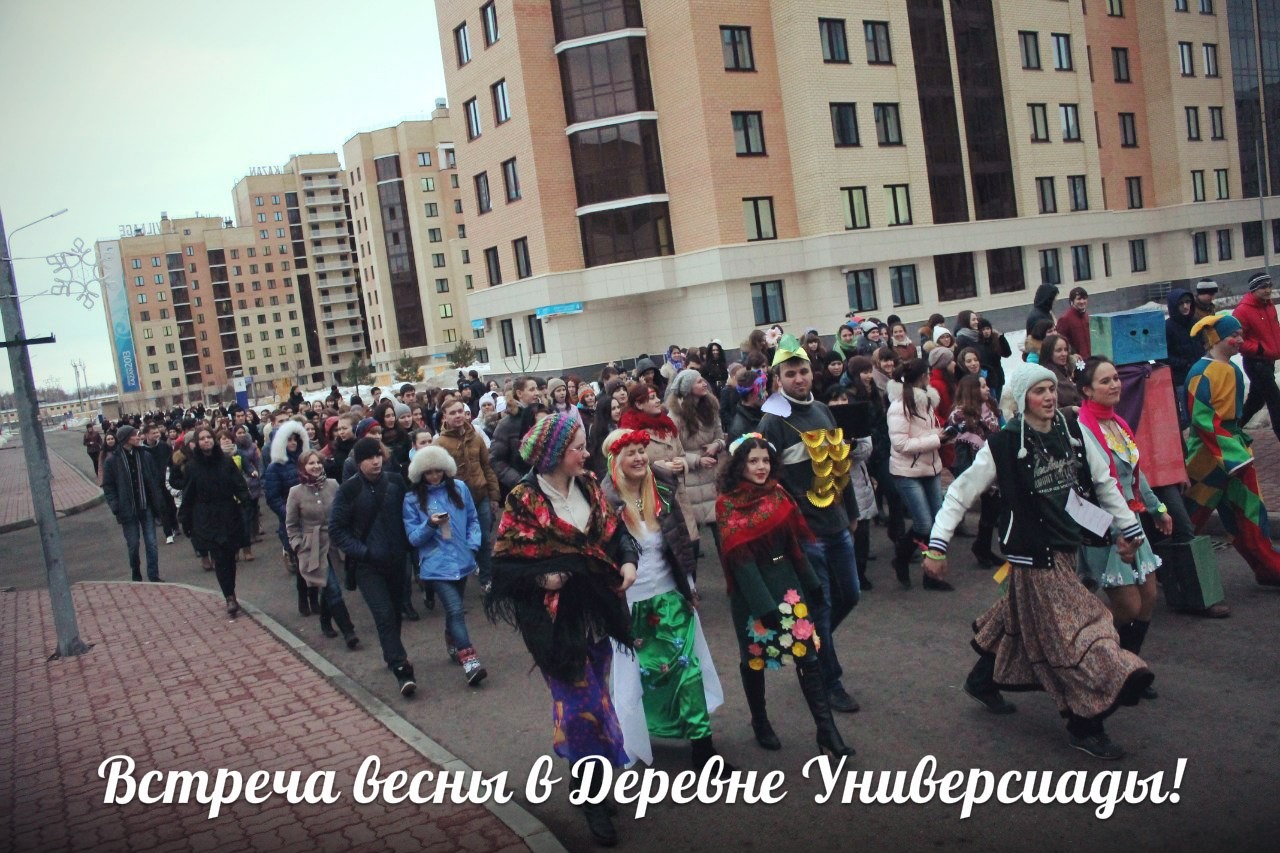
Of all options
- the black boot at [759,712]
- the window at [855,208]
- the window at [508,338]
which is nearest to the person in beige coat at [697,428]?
the black boot at [759,712]

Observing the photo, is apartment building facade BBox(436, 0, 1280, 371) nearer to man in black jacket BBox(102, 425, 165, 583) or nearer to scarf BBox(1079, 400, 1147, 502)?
Result: man in black jacket BBox(102, 425, 165, 583)

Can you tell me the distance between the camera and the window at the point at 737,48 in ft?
125

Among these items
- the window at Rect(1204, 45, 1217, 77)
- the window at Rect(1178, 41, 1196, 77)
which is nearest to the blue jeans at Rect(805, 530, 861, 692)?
the window at Rect(1178, 41, 1196, 77)

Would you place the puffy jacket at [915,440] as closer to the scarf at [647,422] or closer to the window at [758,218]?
the scarf at [647,422]

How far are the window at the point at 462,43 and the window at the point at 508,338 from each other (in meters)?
11.2

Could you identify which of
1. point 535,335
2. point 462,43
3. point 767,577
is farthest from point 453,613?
point 462,43

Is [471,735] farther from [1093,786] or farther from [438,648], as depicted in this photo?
[1093,786]

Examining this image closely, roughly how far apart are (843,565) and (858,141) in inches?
1415

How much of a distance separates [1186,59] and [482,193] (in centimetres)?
3619

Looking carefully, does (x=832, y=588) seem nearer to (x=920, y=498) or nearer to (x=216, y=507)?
(x=920, y=498)

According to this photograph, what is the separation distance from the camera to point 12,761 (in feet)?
23.2

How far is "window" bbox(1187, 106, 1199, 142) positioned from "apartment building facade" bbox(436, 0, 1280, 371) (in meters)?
9.02

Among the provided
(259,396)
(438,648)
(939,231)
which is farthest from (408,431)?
(259,396)

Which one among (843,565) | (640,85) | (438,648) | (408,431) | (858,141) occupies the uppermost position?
(640,85)
